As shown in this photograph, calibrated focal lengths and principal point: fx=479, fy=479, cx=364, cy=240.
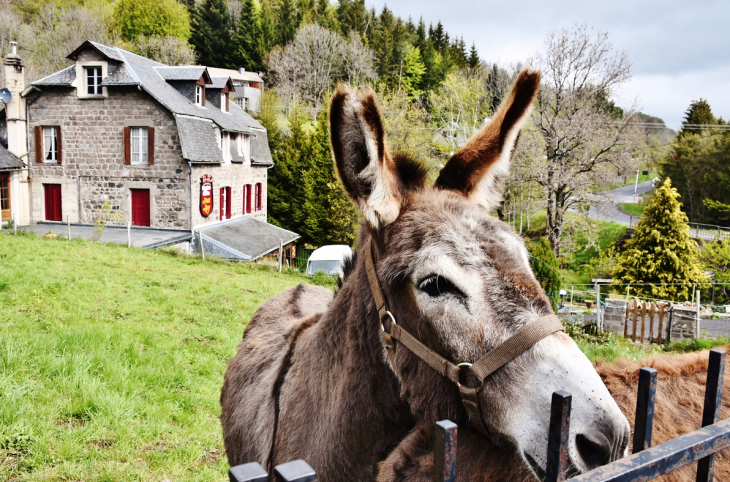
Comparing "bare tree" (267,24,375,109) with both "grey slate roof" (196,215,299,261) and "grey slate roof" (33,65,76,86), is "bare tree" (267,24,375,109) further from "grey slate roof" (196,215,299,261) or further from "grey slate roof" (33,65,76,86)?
"grey slate roof" (33,65,76,86)

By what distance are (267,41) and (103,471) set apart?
215 ft

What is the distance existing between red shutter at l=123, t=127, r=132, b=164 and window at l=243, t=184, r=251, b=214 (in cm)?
719

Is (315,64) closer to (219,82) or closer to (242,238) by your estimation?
(219,82)

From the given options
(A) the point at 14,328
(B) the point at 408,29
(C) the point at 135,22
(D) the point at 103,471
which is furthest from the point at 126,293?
(B) the point at 408,29

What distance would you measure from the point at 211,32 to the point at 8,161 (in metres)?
42.5

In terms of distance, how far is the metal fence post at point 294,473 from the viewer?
86 centimetres

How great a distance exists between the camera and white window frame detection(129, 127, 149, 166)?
24.1 m

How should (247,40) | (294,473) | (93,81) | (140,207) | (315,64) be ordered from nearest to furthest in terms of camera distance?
(294,473)
(93,81)
(140,207)
(315,64)
(247,40)

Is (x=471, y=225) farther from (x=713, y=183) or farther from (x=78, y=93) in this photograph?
(x=713, y=183)

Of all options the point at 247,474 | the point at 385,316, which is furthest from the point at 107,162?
the point at 247,474

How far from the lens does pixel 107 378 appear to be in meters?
5.49

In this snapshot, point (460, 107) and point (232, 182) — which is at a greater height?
point (460, 107)

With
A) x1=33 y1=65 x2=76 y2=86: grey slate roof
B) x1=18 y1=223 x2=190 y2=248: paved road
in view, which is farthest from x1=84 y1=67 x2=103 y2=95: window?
x1=18 y1=223 x2=190 y2=248: paved road

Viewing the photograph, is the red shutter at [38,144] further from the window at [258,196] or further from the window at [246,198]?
the window at [258,196]
